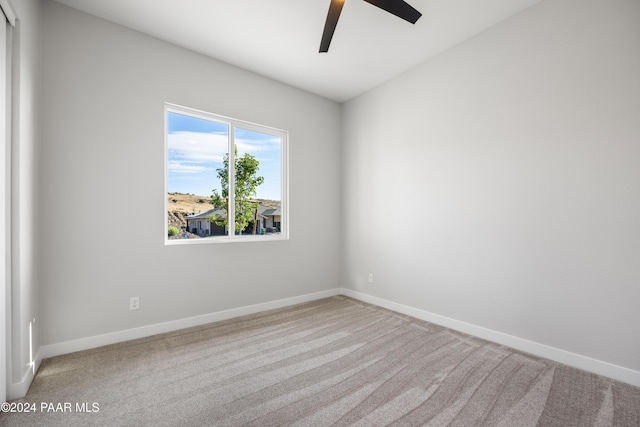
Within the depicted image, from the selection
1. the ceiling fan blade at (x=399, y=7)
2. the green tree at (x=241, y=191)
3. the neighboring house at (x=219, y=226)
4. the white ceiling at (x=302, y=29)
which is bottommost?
the neighboring house at (x=219, y=226)

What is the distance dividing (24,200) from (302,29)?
2.57 metres

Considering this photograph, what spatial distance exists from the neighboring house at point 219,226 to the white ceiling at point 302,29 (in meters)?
1.71

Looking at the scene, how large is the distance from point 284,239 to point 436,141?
7.12 feet

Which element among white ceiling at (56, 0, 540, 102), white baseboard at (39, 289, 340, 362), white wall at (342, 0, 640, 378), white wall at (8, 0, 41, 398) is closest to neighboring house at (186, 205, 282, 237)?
white baseboard at (39, 289, 340, 362)

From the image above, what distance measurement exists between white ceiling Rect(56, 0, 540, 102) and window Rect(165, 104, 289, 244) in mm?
722

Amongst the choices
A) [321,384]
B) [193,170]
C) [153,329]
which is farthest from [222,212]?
[321,384]

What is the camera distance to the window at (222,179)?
3.05 metres

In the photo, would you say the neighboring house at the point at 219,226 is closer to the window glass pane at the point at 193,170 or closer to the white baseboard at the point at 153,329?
the window glass pane at the point at 193,170

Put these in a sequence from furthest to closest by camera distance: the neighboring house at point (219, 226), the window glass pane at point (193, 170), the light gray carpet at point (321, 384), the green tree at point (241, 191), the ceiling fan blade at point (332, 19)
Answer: the green tree at point (241, 191) < the neighboring house at point (219, 226) < the window glass pane at point (193, 170) < the ceiling fan blade at point (332, 19) < the light gray carpet at point (321, 384)

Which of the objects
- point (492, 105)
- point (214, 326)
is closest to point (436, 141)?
point (492, 105)

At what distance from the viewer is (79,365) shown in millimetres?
2207

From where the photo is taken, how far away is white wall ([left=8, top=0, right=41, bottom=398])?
1811 mm

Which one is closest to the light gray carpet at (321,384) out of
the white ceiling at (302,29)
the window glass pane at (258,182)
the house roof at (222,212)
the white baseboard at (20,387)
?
the white baseboard at (20,387)

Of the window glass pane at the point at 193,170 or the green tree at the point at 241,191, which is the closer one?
the window glass pane at the point at 193,170
